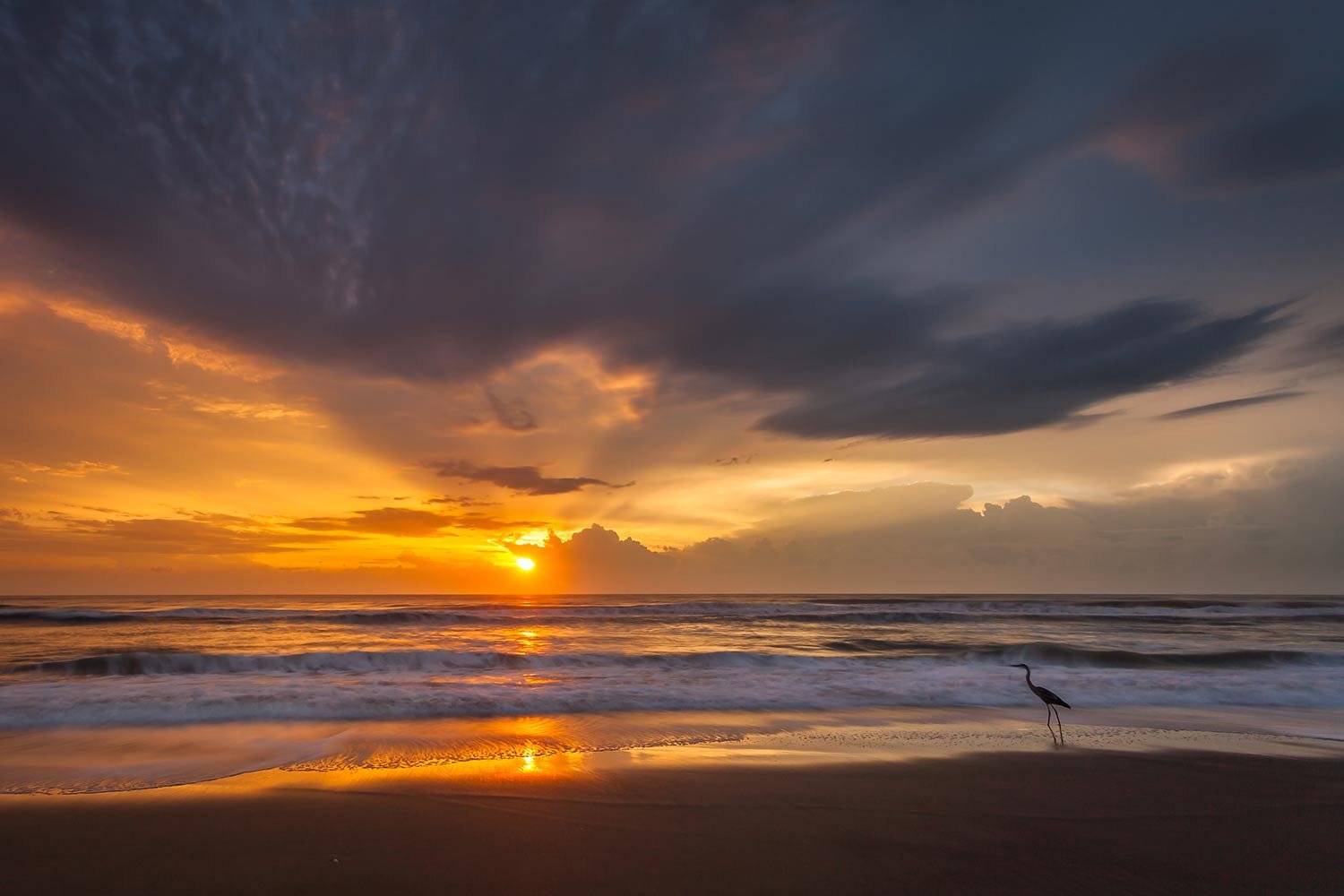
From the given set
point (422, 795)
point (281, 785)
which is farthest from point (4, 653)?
point (422, 795)

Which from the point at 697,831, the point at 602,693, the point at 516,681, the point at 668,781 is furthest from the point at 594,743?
the point at 516,681

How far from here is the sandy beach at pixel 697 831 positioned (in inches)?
173

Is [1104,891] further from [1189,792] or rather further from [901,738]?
[901,738]

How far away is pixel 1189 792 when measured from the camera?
6453 millimetres

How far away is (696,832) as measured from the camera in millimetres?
5191

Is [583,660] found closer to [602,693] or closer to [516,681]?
[516,681]

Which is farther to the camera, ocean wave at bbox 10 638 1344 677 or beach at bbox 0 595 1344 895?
ocean wave at bbox 10 638 1344 677

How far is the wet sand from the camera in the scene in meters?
4.39

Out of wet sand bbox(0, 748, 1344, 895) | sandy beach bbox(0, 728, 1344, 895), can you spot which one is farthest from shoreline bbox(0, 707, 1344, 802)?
wet sand bbox(0, 748, 1344, 895)

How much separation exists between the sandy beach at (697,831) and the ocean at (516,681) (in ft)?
4.55

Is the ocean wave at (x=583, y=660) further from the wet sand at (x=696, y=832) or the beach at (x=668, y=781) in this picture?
the wet sand at (x=696, y=832)

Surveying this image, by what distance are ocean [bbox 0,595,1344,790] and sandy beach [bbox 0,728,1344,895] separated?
1386mm

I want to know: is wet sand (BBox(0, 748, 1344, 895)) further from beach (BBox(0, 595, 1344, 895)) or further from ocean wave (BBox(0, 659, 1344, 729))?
ocean wave (BBox(0, 659, 1344, 729))

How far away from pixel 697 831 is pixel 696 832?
0.04 meters
